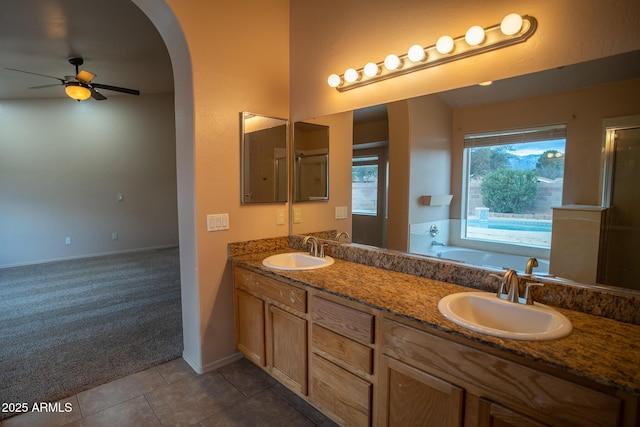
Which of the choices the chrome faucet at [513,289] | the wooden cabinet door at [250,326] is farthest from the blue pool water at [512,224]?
the wooden cabinet door at [250,326]

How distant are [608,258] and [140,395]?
2.62 meters

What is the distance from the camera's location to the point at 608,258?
1327 mm

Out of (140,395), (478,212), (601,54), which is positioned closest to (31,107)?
(140,395)

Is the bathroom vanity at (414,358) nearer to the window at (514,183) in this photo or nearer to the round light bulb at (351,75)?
the window at (514,183)

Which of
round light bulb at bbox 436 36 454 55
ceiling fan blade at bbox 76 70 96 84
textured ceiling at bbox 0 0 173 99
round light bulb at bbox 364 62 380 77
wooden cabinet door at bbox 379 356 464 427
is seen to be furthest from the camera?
ceiling fan blade at bbox 76 70 96 84

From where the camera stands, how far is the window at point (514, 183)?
1.45m

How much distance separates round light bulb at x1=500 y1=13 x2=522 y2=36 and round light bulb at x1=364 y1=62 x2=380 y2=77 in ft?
2.30

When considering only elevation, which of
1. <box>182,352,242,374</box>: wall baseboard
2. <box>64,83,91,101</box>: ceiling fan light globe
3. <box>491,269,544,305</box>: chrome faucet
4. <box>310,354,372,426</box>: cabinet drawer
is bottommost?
<box>182,352,242,374</box>: wall baseboard

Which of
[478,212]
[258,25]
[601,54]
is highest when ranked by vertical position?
[258,25]

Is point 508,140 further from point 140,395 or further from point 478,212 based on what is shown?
point 140,395

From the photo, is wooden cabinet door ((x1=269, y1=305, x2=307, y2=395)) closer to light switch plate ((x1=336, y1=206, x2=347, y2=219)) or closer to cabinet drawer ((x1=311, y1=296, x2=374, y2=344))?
cabinet drawer ((x1=311, y1=296, x2=374, y2=344))

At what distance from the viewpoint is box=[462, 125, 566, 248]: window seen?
1.45 meters

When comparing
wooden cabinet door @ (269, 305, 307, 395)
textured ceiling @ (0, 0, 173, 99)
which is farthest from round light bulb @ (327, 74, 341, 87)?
textured ceiling @ (0, 0, 173, 99)

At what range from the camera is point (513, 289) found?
1.37m
